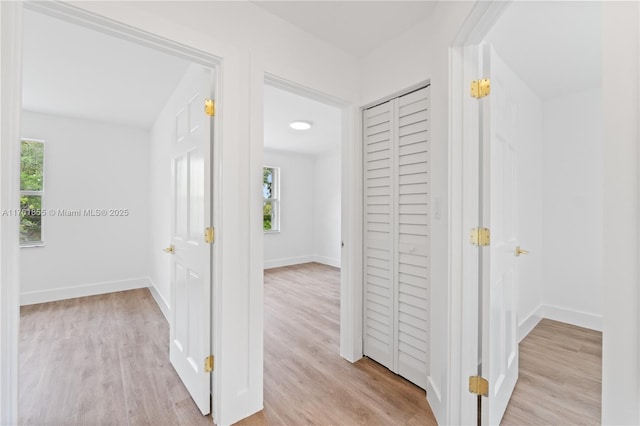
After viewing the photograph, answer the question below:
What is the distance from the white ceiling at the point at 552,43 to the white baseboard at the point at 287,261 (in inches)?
193

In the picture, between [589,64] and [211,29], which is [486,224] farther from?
[589,64]

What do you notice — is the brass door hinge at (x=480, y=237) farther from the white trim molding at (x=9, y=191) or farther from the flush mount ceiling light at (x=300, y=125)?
the flush mount ceiling light at (x=300, y=125)

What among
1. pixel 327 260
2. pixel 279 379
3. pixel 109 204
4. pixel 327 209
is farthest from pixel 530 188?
pixel 109 204

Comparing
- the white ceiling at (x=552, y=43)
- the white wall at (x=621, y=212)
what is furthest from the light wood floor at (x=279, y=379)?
the white ceiling at (x=552, y=43)

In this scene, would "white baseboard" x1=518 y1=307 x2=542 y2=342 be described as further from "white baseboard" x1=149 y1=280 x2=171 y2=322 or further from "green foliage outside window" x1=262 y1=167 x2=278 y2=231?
"green foliage outside window" x1=262 y1=167 x2=278 y2=231

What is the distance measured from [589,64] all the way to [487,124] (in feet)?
6.26

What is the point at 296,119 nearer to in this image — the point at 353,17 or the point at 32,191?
the point at 353,17

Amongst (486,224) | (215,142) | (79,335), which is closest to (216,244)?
(215,142)

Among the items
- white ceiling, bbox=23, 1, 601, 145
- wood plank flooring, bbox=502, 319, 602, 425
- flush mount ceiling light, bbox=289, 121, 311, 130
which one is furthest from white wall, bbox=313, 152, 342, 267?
wood plank flooring, bbox=502, 319, 602, 425

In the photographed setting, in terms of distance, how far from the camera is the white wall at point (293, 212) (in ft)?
19.3

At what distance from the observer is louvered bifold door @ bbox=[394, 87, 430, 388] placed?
187 centimetres

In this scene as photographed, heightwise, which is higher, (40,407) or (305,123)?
(305,123)

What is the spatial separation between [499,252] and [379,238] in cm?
85

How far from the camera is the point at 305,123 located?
3.90 metres
